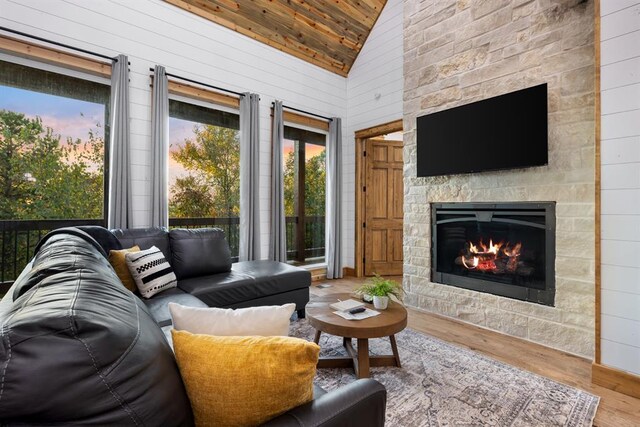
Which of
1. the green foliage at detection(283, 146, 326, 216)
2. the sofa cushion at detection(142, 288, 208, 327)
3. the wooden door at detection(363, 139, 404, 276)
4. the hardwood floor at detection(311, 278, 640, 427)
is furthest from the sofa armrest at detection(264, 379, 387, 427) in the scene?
the wooden door at detection(363, 139, 404, 276)

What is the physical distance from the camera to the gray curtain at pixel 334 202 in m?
5.30

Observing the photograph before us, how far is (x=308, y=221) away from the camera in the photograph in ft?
17.5

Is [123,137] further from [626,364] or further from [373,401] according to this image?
[626,364]

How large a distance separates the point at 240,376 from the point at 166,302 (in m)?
1.83

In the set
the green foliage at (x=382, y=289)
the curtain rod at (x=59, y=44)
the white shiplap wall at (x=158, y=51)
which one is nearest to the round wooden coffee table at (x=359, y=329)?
the green foliage at (x=382, y=289)

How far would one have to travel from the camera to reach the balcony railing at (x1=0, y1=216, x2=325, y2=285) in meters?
2.95

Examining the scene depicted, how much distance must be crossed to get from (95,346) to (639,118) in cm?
289

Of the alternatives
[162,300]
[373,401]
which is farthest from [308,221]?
[373,401]

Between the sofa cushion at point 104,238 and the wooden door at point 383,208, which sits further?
the wooden door at point 383,208

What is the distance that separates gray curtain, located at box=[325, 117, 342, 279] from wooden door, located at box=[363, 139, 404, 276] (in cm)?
45

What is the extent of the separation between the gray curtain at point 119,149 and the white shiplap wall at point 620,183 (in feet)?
13.0

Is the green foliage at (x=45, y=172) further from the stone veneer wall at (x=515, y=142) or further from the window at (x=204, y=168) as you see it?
the stone veneer wall at (x=515, y=142)

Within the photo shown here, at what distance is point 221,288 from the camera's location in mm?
2750

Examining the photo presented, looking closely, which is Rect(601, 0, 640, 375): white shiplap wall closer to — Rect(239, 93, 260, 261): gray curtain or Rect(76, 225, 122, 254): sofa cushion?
Rect(239, 93, 260, 261): gray curtain
